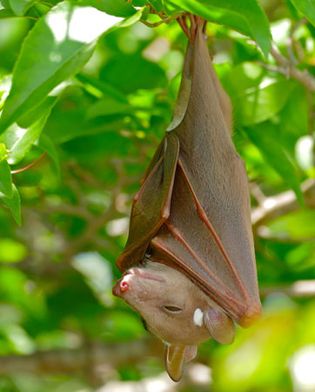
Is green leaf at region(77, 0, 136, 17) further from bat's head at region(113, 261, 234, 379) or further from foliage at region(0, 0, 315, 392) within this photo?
bat's head at region(113, 261, 234, 379)

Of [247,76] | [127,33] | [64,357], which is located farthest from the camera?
[64,357]

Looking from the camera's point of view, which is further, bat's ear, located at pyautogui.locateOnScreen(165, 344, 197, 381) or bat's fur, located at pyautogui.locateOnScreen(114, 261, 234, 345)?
bat's ear, located at pyautogui.locateOnScreen(165, 344, 197, 381)

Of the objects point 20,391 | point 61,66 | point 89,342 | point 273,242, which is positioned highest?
point 61,66

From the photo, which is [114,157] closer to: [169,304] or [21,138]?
[169,304]

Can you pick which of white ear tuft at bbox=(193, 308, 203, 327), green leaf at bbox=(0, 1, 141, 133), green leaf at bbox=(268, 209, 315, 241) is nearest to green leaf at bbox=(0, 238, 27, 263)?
green leaf at bbox=(268, 209, 315, 241)

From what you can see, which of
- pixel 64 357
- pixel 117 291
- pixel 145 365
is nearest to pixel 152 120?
pixel 117 291

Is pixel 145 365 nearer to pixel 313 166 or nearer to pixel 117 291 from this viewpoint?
pixel 313 166

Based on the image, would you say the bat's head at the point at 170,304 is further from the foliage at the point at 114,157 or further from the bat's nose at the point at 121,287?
the foliage at the point at 114,157
